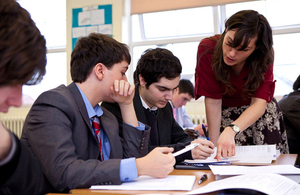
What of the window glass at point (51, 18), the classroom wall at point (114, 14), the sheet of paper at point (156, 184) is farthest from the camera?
the window glass at point (51, 18)

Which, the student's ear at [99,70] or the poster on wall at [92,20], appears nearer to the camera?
the student's ear at [99,70]

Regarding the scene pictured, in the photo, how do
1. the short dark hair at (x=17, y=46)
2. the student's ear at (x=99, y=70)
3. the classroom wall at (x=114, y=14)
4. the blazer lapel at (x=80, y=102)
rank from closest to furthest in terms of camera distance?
1. the short dark hair at (x=17, y=46)
2. the blazer lapel at (x=80, y=102)
3. the student's ear at (x=99, y=70)
4. the classroom wall at (x=114, y=14)

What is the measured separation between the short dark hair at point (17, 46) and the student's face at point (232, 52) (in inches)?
44.4

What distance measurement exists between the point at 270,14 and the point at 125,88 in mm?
3459

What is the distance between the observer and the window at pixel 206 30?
4.04 meters

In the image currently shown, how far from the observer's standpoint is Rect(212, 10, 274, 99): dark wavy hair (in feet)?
5.03

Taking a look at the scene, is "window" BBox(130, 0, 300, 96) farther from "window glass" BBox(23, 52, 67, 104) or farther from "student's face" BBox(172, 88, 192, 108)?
"window glass" BBox(23, 52, 67, 104)

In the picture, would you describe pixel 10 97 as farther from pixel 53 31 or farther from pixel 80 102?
pixel 53 31

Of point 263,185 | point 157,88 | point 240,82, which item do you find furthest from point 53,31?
point 263,185

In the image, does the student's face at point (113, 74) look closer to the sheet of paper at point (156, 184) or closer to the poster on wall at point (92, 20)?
the sheet of paper at point (156, 184)

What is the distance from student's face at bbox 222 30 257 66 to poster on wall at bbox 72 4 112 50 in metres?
2.74

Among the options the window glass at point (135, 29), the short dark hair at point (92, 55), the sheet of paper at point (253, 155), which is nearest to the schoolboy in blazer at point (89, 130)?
the short dark hair at point (92, 55)

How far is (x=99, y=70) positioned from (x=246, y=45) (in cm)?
76

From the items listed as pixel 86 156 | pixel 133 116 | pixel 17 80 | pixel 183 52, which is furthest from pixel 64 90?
pixel 183 52
